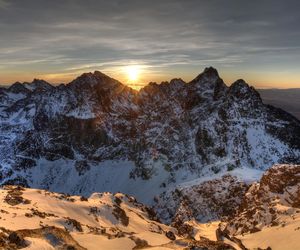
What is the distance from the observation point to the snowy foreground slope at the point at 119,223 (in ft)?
169

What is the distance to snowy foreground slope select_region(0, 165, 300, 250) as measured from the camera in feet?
169

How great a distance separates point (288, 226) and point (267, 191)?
171 feet

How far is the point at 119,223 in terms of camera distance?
86500 mm

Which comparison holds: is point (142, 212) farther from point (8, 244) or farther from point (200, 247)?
point (8, 244)

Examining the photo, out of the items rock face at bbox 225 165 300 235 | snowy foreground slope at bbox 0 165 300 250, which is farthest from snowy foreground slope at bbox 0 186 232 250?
rock face at bbox 225 165 300 235

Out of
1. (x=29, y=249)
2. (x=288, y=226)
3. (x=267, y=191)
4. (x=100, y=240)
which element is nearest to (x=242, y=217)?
(x=267, y=191)

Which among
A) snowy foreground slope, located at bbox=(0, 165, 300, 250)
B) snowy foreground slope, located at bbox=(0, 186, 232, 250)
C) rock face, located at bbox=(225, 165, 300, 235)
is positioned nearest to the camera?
snowy foreground slope, located at bbox=(0, 186, 232, 250)

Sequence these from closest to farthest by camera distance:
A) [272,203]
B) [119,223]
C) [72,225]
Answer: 1. [72,225]
2. [119,223]
3. [272,203]

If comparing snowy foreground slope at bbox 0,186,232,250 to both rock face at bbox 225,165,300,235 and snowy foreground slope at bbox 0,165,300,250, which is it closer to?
snowy foreground slope at bbox 0,165,300,250

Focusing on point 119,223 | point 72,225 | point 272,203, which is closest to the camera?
point 72,225

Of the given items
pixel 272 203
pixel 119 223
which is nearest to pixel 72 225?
pixel 119 223

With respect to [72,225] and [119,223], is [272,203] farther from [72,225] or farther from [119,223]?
[72,225]

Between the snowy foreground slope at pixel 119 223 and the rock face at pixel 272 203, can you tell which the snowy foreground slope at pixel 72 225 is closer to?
the snowy foreground slope at pixel 119 223

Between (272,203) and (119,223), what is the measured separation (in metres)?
46.9
